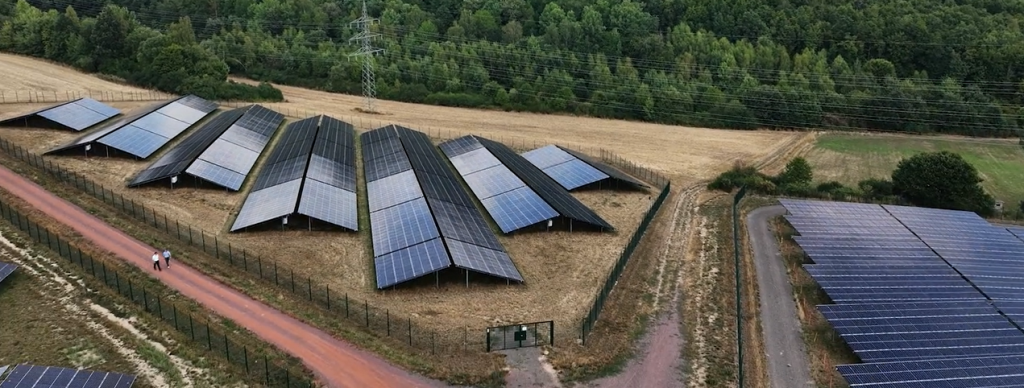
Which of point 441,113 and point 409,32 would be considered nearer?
point 441,113

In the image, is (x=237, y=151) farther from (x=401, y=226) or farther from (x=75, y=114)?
(x=401, y=226)

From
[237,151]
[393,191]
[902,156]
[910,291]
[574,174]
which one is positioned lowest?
[910,291]

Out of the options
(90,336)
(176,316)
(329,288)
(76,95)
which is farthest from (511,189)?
(76,95)

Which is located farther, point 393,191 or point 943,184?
point 943,184

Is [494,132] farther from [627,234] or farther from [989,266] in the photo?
[989,266]

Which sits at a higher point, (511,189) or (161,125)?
(161,125)

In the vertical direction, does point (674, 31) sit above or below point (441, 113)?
above

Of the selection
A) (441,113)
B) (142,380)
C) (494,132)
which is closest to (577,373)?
(142,380)
